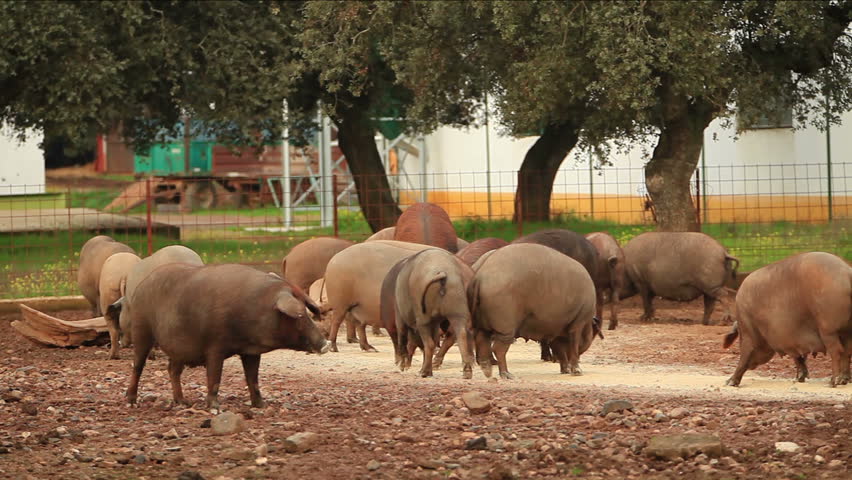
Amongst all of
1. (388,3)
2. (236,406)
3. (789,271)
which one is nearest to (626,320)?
(388,3)

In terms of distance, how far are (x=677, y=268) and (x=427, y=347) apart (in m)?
6.06

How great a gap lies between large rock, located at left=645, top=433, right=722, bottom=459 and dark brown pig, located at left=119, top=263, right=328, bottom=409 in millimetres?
2345

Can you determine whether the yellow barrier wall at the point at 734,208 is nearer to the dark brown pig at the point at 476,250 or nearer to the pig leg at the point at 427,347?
the dark brown pig at the point at 476,250

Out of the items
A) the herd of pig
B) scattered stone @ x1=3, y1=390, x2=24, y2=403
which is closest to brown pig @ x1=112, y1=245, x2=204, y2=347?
the herd of pig

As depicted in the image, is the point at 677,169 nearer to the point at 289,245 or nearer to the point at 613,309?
the point at 613,309

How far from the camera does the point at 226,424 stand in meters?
7.84

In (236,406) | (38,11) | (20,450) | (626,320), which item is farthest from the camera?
(38,11)

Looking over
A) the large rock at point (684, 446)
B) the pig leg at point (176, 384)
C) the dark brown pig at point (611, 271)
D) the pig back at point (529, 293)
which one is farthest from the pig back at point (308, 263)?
the large rock at point (684, 446)

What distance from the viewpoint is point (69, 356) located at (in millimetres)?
12523

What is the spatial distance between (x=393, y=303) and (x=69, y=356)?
3336mm

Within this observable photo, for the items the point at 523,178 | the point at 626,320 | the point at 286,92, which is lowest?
the point at 626,320

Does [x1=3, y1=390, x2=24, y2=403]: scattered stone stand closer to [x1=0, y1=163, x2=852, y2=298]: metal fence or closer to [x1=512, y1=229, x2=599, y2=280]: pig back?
[x1=512, y1=229, x2=599, y2=280]: pig back

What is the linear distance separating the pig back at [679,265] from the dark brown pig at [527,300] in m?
5.30

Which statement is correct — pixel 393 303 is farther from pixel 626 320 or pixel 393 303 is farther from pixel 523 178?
pixel 523 178
